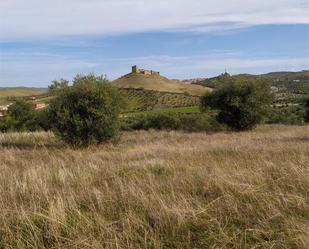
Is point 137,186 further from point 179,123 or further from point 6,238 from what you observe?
point 179,123

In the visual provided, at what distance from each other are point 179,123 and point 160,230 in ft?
110

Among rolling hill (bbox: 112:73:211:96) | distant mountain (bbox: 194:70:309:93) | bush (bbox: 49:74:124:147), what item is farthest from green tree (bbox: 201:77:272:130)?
rolling hill (bbox: 112:73:211:96)

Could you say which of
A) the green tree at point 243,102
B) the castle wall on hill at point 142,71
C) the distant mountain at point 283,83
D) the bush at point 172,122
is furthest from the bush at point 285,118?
the castle wall on hill at point 142,71

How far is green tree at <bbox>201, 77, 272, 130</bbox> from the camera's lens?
Result: 3266 cm

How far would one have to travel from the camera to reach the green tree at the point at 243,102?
32.7m

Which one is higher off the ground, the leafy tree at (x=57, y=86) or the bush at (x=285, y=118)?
the leafy tree at (x=57, y=86)

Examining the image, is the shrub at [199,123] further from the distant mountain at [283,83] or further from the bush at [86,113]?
the bush at [86,113]

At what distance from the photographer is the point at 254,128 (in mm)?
33812

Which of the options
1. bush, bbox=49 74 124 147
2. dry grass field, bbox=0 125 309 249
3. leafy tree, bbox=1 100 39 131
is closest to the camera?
dry grass field, bbox=0 125 309 249

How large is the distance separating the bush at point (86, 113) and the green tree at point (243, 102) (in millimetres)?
14443

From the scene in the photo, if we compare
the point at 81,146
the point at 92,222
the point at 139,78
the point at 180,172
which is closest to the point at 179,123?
the point at 81,146

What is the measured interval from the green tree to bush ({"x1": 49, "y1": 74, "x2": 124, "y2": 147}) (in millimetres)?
14443

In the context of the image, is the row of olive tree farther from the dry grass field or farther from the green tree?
the green tree

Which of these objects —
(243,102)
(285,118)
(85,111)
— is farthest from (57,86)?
(285,118)
